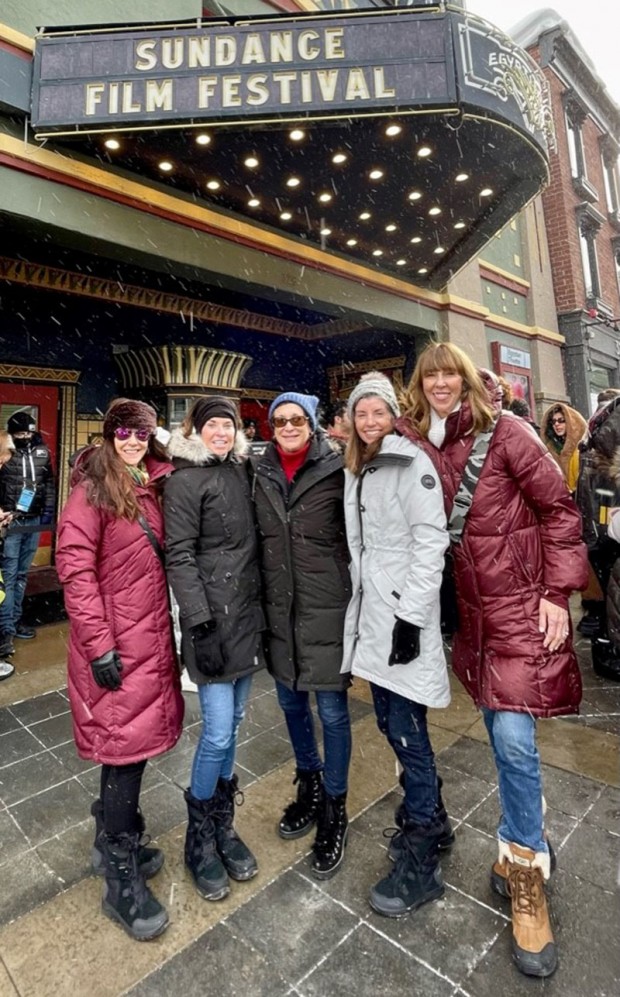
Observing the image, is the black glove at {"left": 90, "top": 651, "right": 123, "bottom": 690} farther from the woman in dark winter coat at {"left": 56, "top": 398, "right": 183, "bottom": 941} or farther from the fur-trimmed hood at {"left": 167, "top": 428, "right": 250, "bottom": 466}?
the fur-trimmed hood at {"left": 167, "top": 428, "right": 250, "bottom": 466}

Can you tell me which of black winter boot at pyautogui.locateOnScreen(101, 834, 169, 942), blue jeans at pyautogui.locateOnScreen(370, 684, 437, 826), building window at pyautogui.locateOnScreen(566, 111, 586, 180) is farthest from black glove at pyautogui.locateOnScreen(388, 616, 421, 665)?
building window at pyautogui.locateOnScreen(566, 111, 586, 180)

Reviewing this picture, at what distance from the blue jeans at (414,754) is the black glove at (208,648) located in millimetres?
798

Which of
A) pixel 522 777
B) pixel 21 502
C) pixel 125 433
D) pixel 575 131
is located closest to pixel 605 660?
pixel 522 777

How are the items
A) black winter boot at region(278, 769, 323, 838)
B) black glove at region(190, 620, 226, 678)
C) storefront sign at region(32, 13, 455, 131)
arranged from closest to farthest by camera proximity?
black glove at region(190, 620, 226, 678) < black winter boot at region(278, 769, 323, 838) < storefront sign at region(32, 13, 455, 131)

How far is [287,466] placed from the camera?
2586mm

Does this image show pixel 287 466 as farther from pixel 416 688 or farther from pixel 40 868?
pixel 40 868

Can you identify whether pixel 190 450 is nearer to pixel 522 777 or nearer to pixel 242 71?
pixel 522 777

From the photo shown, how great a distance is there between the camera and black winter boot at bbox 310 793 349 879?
93.4 inches

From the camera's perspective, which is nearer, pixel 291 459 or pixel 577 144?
pixel 291 459

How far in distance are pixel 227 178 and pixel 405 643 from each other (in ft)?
20.1

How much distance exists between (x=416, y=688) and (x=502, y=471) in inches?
38.3

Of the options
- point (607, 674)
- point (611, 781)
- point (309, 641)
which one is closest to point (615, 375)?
point (607, 674)

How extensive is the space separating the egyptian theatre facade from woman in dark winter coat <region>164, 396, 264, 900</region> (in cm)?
427

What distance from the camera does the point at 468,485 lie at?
6.89 ft
